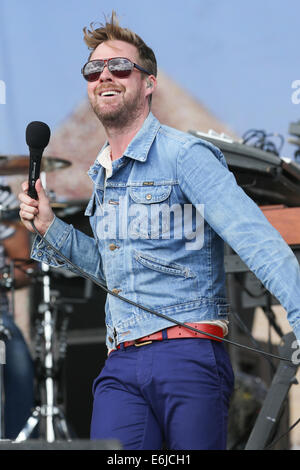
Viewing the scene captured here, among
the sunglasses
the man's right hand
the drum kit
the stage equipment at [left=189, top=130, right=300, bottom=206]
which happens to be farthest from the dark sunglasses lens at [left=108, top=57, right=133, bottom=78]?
the drum kit

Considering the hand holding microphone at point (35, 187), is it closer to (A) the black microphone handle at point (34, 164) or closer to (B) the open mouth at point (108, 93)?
(A) the black microphone handle at point (34, 164)

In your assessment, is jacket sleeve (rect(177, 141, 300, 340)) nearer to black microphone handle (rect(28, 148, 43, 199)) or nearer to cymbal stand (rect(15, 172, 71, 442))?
black microphone handle (rect(28, 148, 43, 199))

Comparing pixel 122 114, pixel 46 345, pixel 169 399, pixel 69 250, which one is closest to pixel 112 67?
pixel 122 114

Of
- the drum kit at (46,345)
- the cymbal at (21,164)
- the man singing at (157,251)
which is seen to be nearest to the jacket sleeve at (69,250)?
the man singing at (157,251)

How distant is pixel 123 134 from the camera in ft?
6.18

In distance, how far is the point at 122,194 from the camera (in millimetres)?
1837

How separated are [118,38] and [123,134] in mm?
257

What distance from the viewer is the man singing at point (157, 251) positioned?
5.40 feet

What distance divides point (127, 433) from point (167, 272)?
38 centimetres

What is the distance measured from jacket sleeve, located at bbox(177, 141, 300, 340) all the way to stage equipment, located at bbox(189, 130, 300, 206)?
57 centimetres

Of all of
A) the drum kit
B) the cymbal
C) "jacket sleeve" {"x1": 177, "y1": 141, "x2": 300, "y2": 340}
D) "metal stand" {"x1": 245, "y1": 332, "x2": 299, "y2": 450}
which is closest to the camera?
"jacket sleeve" {"x1": 177, "y1": 141, "x2": 300, "y2": 340}

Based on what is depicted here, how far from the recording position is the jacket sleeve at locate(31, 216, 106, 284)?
77.5 inches
